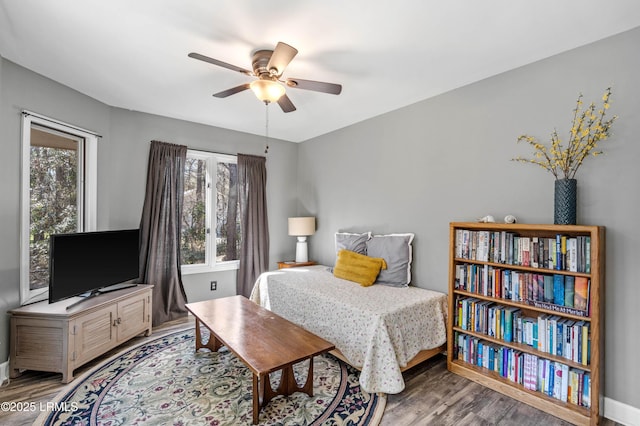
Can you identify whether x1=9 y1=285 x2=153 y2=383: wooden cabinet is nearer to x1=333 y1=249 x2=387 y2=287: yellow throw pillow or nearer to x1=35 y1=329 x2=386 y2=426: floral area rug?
x1=35 y1=329 x2=386 y2=426: floral area rug

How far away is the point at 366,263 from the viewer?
326 centimetres

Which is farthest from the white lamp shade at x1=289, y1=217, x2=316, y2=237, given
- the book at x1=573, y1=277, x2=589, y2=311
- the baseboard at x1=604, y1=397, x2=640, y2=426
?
the baseboard at x1=604, y1=397, x2=640, y2=426

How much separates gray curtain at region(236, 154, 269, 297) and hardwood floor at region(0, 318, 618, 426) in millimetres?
2066

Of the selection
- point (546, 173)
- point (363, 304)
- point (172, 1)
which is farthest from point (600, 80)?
point (172, 1)

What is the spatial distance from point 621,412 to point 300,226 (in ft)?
11.6

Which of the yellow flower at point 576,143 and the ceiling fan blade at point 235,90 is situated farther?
the ceiling fan blade at point 235,90

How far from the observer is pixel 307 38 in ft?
6.81

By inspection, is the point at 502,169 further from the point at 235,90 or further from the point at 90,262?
the point at 90,262

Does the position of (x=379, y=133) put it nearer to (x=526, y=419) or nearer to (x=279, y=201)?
(x=279, y=201)

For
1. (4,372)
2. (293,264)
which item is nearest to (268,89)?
(293,264)

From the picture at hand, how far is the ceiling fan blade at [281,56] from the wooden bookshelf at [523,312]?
74.5 inches

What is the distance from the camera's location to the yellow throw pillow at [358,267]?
10.3 ft

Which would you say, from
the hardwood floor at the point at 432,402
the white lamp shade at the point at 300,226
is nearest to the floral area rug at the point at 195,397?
the hardwood floor at the point at 432,402

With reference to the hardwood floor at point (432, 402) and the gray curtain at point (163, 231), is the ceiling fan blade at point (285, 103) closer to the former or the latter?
the gray curtain at point (163, 231)
